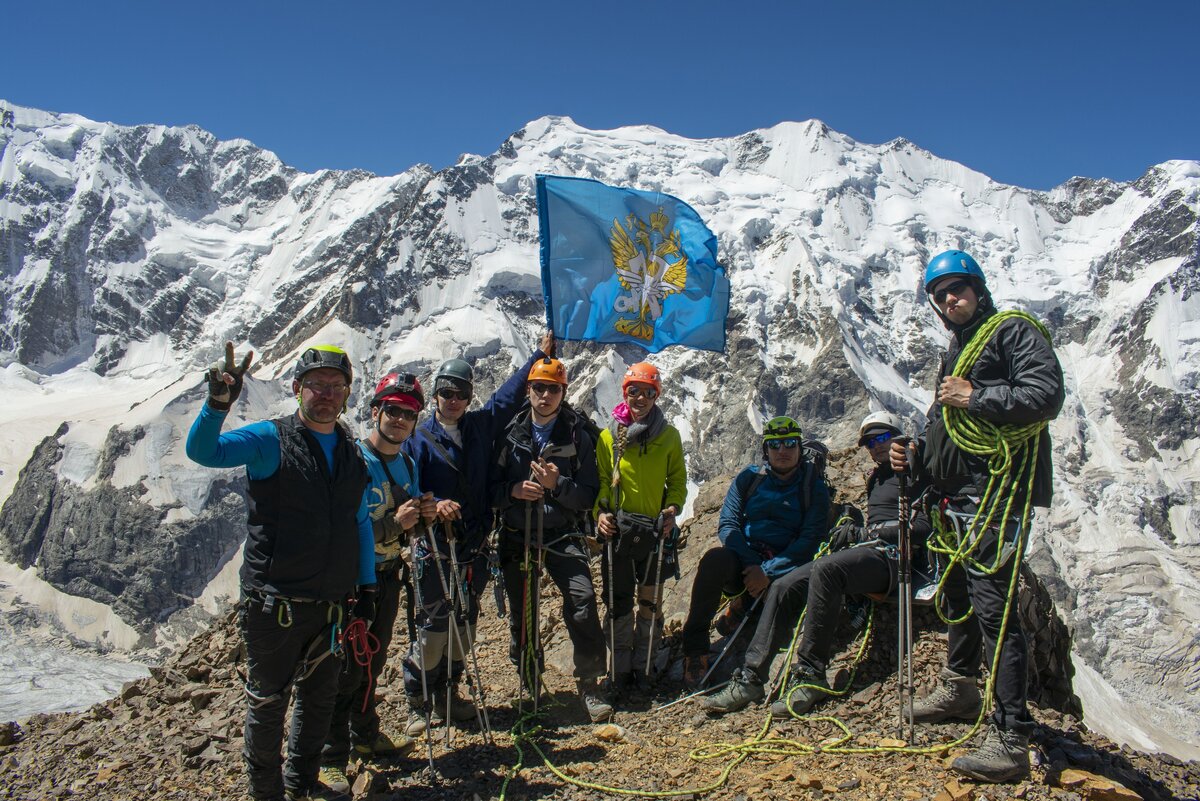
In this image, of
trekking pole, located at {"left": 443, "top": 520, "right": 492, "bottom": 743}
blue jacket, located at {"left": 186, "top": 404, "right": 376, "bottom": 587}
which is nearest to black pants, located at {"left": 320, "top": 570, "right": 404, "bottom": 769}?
trekking pole, located at {"left": 443, "top": 520, "right": 492, "bottom": 743}

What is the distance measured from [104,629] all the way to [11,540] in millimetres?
31465

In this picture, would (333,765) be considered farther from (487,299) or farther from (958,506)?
(487,299)

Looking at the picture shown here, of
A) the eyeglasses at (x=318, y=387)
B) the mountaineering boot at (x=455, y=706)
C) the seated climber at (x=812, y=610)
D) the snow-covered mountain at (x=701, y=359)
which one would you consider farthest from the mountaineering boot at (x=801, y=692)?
the snow-covered mountain at (x=701, y=359)

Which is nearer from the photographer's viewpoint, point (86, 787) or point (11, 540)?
point (86, 787)

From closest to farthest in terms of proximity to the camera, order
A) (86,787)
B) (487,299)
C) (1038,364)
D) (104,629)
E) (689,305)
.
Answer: (1038,364) < (86,787) < (689,305) < (104,629) < (487,299)

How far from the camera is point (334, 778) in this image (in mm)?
5559

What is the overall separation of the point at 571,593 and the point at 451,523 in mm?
1190

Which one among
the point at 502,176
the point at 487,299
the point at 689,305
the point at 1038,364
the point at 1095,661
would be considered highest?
the point at 502,176

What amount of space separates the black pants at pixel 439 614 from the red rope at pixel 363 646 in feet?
1.61

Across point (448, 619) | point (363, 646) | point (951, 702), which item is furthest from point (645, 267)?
point (951, 702)

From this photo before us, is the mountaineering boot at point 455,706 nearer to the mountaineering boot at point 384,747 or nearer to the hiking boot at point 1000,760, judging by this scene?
the mountaineering boot at point 384,747

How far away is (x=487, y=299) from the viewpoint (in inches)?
6718

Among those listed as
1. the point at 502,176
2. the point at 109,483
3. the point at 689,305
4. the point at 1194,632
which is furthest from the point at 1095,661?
the point at 502,176

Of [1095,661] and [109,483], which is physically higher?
[109,483]
